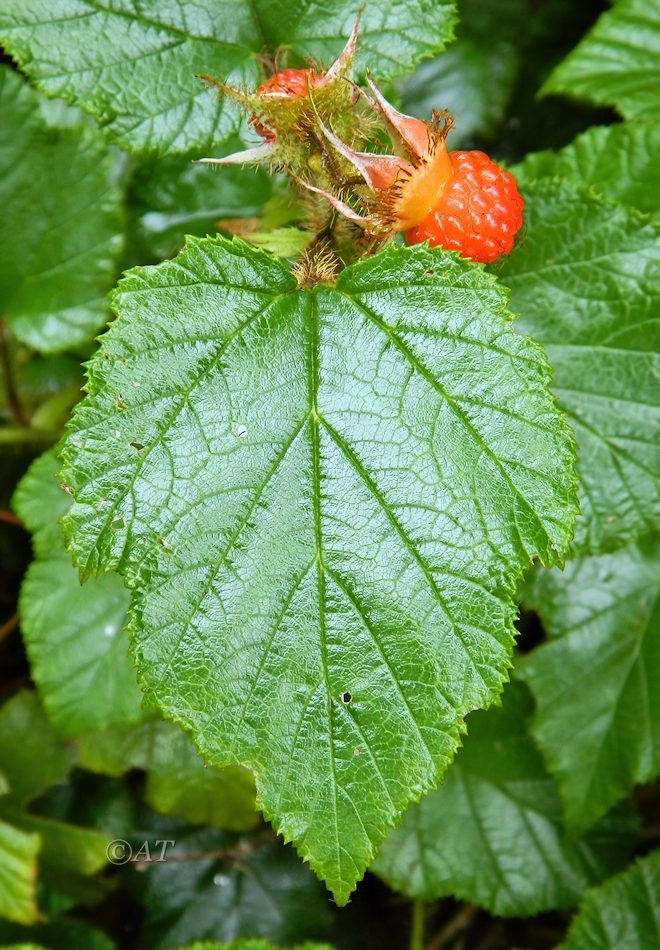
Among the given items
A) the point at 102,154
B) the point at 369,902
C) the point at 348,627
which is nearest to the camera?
the point at 348,627

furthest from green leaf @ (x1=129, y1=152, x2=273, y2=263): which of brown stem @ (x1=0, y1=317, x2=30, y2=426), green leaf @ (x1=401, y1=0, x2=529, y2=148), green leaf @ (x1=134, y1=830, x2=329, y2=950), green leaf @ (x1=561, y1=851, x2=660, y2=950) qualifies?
green leaf @ (x1=561, y1=851, x2=660, y2=950)

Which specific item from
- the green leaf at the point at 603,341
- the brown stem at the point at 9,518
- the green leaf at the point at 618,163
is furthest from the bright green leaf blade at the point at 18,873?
the green leaf at the point at 618,163

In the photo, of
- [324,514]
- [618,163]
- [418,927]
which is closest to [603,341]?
[618,163]

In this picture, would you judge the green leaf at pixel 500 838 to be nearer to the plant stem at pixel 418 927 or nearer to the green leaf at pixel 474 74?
the plant stem at pixel 418 927

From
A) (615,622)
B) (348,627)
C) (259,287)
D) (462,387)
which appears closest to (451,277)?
(462,387)

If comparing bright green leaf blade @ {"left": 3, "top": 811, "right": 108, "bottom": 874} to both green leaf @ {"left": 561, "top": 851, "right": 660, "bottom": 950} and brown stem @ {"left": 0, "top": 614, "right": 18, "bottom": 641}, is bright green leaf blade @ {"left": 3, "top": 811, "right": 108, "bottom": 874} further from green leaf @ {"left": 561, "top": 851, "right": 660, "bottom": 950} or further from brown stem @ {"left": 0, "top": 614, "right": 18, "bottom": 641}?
green leaf @ {"left": 561, "top": 851, "right": 660, "bottom": 950}

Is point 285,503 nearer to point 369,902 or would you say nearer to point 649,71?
point 649,71
